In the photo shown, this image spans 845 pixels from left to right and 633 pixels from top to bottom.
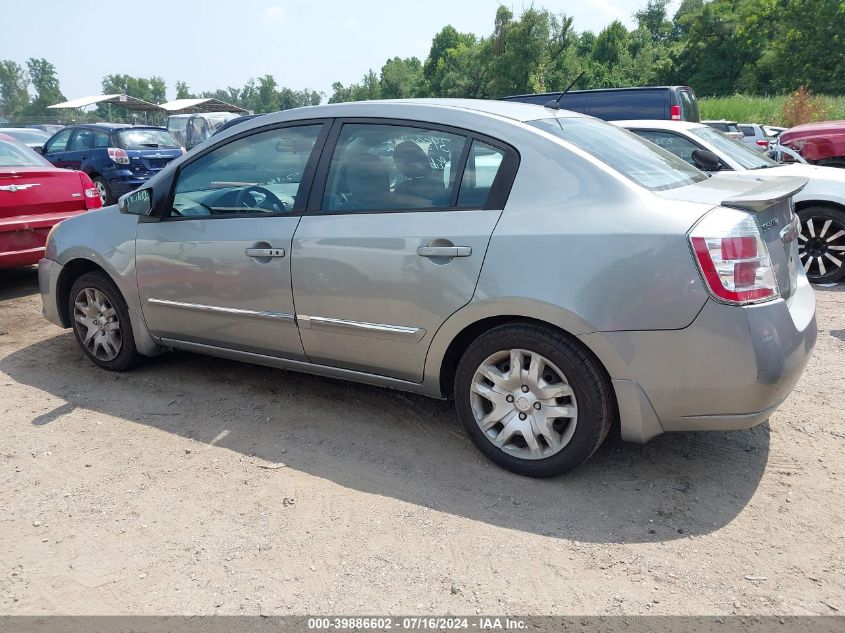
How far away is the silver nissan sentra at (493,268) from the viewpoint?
2.84 meters

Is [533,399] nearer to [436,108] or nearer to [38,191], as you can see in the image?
[436,108]

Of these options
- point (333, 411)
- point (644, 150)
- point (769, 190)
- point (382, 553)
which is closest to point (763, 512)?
point (769, 190)

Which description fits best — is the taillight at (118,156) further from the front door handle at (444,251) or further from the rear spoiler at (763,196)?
the rear spoiler at (763,196)

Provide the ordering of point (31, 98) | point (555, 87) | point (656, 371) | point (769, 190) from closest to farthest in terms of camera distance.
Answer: point (656, 371)
point (769, 190)
point (555, 87)
point (31, 98)

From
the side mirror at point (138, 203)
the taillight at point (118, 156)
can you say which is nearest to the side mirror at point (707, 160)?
the side mirror at point (138, 203)

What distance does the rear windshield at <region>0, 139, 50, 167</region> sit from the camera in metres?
6.95

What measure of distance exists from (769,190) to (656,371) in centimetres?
102

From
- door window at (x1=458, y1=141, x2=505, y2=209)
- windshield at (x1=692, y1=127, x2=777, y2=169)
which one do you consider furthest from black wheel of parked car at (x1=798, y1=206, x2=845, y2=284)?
door window at (x1=458, y1=141, x2=505, y2=209)

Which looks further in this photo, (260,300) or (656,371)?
(260,300)

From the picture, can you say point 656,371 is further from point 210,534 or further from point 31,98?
point 31,98

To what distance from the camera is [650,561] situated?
2666 millimetres

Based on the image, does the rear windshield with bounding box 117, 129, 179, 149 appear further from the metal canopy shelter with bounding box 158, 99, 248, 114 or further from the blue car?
the metal canopy shelter with bounding box 158, 99, 248, 114

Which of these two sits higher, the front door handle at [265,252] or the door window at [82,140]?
the front door handle at [265,252]

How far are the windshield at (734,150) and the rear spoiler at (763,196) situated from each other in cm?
388
